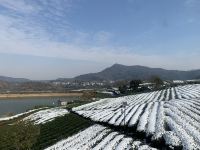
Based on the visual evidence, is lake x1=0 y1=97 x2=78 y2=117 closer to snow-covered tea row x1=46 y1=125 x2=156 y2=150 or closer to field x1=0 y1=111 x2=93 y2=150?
field x1=0 y1=111 x2=93 y2=150

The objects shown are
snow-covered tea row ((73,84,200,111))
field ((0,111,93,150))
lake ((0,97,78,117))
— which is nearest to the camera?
field ((0,111,93,150))

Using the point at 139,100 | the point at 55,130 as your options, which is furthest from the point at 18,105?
the point at 55,130

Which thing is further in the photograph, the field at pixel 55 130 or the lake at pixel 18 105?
the lake at pixel 18 105

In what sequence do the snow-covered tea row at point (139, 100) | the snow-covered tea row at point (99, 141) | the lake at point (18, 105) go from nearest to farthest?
the snow-covered tea row at point (99, 141) < the snow-covered tea row at point (139, 100) < the lake at point (18, 105)

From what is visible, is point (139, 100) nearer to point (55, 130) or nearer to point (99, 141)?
point (55, 130)

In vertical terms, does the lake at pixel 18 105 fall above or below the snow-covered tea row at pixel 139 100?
below

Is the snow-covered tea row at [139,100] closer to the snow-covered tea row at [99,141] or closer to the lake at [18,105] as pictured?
the snow-covered tea row at [99,141]

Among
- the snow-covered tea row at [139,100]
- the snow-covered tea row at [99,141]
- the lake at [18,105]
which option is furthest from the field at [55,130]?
the lake at [18,105]

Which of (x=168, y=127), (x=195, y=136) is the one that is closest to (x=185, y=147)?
(x=195, y=136)

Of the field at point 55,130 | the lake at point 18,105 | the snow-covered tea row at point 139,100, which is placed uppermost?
the snow-covered tea row at point 139,100

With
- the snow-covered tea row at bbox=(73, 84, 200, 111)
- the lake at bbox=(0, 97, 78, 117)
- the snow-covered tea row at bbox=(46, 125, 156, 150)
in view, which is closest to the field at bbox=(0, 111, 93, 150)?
the snow-covered tea row at bbox=(46, 125, 156, 150)
